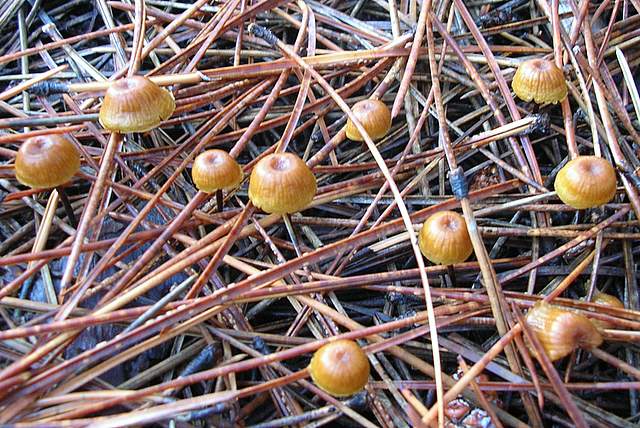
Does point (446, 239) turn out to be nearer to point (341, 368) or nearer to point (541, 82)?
point (341, 368)

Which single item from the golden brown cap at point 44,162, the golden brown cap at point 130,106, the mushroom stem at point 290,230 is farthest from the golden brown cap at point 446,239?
the golden brown cap at point 44,162

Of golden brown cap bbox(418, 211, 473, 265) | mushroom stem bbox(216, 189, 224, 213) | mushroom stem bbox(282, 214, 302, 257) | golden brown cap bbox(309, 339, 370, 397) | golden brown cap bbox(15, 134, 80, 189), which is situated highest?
golden brown cap bbox(15, 134, 80, 189)

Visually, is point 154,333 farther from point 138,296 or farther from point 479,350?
point 479,350

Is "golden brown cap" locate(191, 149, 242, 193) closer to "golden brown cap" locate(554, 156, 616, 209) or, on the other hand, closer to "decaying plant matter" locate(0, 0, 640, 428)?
"decaying plant matter" locate(0, 0, 640, 428)

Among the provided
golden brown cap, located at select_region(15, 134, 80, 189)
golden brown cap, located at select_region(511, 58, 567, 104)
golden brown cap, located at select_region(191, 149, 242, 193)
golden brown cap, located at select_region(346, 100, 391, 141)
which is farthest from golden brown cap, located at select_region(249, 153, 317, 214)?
golden brown cap, located at select_region(511, 58, 567, 104)

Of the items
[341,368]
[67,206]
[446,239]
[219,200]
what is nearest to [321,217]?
[219,200]

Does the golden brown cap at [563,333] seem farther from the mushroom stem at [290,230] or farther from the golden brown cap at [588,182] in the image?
the mushroom stem at [290,230]
